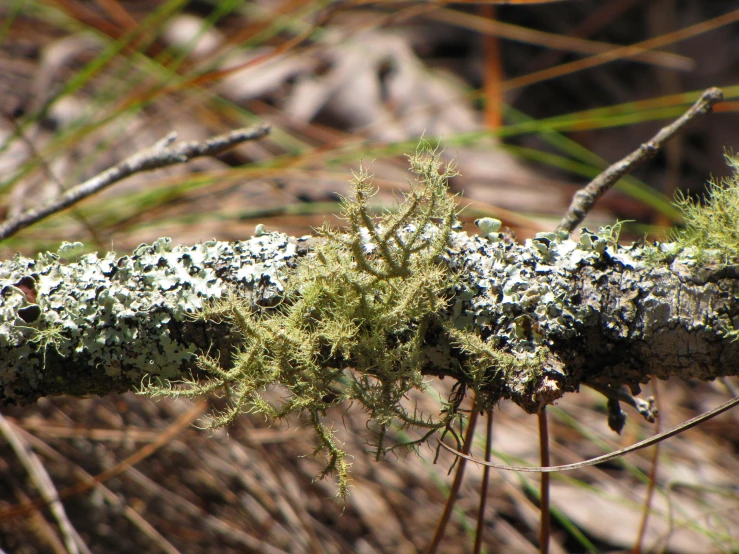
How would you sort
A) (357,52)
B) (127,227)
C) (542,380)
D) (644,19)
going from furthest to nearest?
(644,19) < (357,52) < (127,227) < (542,380)

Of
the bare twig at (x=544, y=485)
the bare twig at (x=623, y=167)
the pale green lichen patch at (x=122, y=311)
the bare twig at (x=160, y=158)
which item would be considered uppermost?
the bare twig at (x=623, y=167)

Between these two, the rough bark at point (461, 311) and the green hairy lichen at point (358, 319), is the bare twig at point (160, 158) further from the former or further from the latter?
the green hairy lichen at point (358, 319)

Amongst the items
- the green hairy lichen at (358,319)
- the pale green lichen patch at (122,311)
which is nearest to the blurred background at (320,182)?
the green hairy lichen at (358,319)

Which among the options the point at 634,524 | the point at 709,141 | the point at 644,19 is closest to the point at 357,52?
the point at 644,19

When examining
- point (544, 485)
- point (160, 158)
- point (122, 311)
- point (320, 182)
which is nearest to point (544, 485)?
point (544, 485)

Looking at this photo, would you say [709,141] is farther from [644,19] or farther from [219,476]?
[219,476]

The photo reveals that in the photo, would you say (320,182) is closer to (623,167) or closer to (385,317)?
(623,167)
